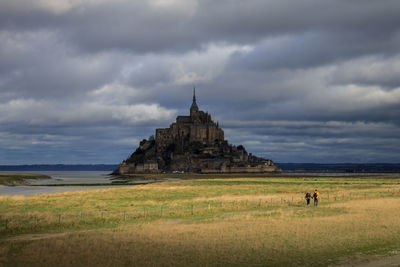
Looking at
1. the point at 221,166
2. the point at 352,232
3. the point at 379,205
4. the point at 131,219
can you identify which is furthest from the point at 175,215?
the point at 221,166

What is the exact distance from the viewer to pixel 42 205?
41.0 metres

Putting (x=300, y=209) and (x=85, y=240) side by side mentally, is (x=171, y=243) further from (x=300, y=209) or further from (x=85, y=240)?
(x=300, y=209)

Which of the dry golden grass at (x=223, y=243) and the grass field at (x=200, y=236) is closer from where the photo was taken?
the dry golden grass at (x=223, y=243)

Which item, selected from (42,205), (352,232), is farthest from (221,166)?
(352,232)

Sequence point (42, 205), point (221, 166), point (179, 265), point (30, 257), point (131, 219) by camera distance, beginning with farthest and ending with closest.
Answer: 1. point (221, 166)
2. point (42, 205)
3. point (131, 219)
4. point (30, 257)
5. point (179, 265)

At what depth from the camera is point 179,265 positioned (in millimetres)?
17516

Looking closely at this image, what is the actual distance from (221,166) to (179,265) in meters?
166

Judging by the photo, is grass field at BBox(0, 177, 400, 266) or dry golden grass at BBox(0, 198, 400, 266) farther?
grass field at BBox(0, 177, 400, 266)

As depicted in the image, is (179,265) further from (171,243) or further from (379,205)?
(379,205)

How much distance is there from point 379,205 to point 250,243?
2073cm

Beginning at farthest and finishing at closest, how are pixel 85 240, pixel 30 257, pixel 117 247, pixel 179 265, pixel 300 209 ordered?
pixel 300 209 → pixel 85 240 → pixel 117 247 → pixel 30 257 → pixel 179 265

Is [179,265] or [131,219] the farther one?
[131,219]

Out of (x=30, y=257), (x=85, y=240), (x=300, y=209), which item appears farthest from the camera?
(x=300, y=209)

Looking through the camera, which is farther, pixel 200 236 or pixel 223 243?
pixel 200 236
